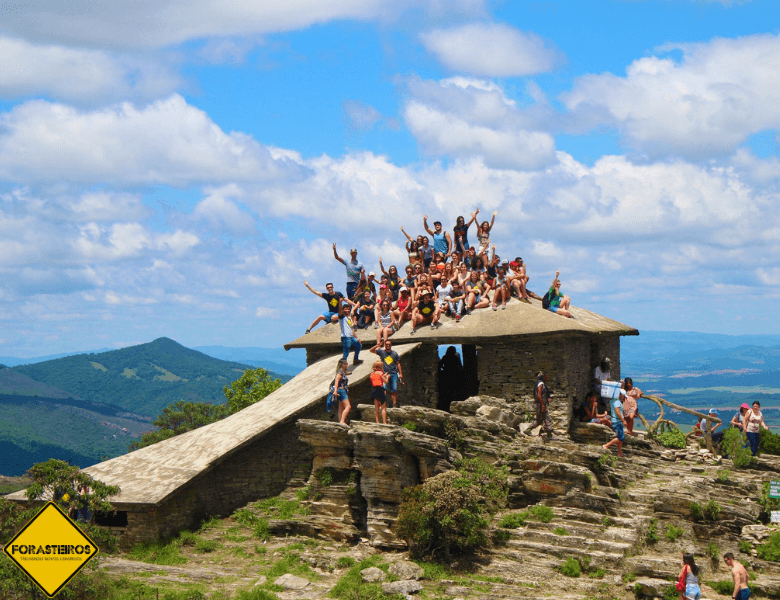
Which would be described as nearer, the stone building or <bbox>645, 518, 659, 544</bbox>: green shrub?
<bbox>645, 518, 659, 544</bbox>: green shrub

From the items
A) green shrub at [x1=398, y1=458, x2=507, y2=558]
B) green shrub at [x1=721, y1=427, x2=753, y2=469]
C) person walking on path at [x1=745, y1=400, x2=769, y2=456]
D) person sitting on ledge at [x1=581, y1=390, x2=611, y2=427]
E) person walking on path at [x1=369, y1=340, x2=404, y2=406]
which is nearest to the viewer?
green shrub at [x1=398, y1=458, x2=507, y2=558]

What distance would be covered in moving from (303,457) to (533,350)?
9.12 meters

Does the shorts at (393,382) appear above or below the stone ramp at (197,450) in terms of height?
above

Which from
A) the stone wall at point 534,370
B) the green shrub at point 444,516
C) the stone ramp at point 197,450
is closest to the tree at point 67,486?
the stone ramp at point 197,450

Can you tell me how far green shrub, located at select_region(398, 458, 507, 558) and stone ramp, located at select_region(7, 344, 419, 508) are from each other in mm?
6041

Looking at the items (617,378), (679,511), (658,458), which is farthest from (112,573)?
(617,378)

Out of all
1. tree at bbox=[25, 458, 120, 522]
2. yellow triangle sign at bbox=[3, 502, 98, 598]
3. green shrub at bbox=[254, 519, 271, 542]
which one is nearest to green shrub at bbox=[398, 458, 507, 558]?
green shrub at bbox=[254, 519, 271, 542]

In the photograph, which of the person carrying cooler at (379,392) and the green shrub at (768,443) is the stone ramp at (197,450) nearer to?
the person carrying cooler at (379,392)

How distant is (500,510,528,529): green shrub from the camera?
76.4 ft

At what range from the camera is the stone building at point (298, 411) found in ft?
83.7

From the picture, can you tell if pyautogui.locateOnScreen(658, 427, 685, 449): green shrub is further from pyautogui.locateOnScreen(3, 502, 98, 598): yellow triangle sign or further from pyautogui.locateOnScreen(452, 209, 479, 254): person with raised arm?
pyautogui.locateOnScreen(3, 502, 98, 598): yellow triangle sign

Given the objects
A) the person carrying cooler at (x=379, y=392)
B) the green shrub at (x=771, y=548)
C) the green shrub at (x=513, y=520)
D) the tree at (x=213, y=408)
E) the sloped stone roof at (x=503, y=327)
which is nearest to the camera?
the green shrub at (x=771, y=548)

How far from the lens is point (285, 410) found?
28016mm

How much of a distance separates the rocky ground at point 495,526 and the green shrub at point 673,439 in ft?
7.90
